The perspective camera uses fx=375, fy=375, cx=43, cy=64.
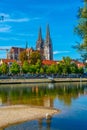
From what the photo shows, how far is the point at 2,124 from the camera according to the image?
3312 cm

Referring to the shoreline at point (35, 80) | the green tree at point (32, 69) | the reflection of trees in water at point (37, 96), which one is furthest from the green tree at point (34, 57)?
the reflection of trees in water at point (37, 96)

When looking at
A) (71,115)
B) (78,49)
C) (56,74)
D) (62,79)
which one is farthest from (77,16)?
(56,74)

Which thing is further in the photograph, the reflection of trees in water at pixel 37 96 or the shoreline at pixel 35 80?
the shoreline at pixel 35 80

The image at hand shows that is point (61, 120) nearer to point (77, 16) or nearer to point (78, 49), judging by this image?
point (78, 49)

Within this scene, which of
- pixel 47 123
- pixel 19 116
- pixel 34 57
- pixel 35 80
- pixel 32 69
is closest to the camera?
pixel 47 123

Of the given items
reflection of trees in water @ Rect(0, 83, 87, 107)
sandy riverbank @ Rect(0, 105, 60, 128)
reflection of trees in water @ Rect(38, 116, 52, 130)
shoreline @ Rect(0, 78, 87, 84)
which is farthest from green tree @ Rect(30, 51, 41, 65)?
reflection of trees in water @ Rect(38, 116, 52, 130)

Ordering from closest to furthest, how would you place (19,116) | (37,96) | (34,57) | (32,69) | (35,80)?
1. (19,116)
2. (37,96)
3. (35,80)
4. (32,69)
5. (34,57)

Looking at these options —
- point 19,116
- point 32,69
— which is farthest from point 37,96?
point 32,69

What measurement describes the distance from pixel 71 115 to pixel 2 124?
32.5 feet

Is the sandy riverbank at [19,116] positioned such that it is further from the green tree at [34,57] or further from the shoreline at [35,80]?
the green tree at [34,57]

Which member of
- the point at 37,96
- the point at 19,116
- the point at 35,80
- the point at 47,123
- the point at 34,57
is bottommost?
the point at 47,123

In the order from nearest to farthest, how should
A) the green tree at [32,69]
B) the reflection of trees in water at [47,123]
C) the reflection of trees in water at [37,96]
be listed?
1. the reflection of trees in water at [47,123]
2. the reflection of trees in water at [37,96]
3. the green tree at [32,69]

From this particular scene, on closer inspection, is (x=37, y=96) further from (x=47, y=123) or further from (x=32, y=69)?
(x=32, y=69)

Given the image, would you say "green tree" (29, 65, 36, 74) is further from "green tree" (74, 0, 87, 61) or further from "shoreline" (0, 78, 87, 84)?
"green tree" (74, 0, 87, 61)
